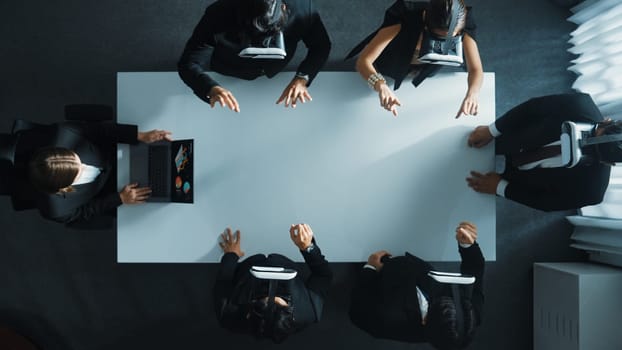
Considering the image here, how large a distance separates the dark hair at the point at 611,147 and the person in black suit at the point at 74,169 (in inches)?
63.0

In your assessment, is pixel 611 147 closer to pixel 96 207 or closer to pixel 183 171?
pixel 183 171

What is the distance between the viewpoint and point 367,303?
5.87ft

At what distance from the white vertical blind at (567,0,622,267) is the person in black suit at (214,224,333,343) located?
1427 millimetres

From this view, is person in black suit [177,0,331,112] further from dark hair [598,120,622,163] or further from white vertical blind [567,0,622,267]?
white vertical blind [567,0,622,267]

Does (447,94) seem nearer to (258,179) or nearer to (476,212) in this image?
(476,212)

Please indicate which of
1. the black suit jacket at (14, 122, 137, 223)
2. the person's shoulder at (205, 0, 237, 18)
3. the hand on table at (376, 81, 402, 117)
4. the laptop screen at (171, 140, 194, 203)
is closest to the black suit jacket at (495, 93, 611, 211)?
the hand on table at (376, 81, 402, 117)

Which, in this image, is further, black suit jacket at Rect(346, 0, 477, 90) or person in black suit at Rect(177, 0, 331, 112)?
black suit jacket at Rect(346, 0, 477, 90)

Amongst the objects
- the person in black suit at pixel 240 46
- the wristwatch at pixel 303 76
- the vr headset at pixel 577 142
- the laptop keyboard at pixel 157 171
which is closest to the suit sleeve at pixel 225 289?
the laptop keyboard at pixel 157 171

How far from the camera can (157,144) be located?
1.72 metres

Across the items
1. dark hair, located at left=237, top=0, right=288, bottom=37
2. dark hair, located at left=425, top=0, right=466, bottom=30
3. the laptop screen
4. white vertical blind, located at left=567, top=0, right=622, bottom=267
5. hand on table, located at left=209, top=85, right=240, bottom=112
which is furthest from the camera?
white vertical blind, located at left=567, top=0, right=622, bottom=267

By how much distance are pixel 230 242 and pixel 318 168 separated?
473 mm

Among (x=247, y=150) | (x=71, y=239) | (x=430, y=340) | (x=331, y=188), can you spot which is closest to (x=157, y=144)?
(x=247, y=150)

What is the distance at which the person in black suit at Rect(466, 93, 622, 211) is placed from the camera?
1.53 meters

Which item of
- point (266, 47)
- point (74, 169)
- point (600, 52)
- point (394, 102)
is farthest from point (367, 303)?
point (600, 52)
